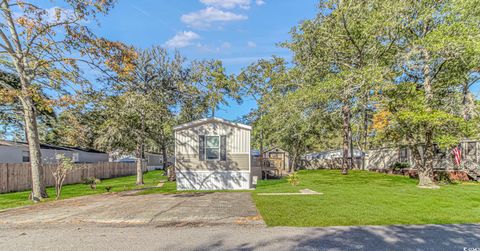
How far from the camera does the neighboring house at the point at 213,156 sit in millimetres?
13289

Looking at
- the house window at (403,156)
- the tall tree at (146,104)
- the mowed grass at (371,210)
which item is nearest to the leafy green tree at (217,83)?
the tall tree at (146,104)

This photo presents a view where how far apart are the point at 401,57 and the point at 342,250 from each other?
11.1 meters

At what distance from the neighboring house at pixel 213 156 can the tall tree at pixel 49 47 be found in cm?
447

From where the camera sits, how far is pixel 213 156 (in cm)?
1333

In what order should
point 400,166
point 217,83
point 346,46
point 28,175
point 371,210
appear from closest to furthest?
1. point 371,210
2. point 28,175
3. point 346,46
4. point 400,166
5. point 217,83

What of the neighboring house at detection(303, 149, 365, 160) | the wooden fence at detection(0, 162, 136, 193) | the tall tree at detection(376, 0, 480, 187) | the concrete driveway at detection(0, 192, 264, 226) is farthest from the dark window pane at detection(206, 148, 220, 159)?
the neighboring house at detection(303, 149, 365, 160)

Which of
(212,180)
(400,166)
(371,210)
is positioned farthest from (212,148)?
(400,166)

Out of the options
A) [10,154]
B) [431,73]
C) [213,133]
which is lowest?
[10,154]

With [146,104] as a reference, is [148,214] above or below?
below

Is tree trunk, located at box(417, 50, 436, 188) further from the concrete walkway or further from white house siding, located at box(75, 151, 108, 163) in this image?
white house siding, located at box(75, 151, 108, 163)

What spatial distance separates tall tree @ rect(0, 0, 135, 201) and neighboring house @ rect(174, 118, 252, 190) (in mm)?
4475

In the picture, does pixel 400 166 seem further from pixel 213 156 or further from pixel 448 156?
pixel 213 156

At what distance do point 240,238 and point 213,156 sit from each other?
8331mm

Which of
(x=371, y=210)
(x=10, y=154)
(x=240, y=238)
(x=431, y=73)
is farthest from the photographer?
(x=10, y=154)
